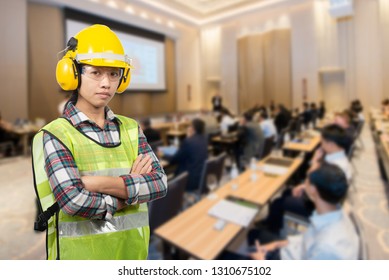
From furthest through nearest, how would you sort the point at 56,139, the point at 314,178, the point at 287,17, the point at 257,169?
the point at 287,17 → the point at 257,169 → the point at 314,178 → the point at 56,139

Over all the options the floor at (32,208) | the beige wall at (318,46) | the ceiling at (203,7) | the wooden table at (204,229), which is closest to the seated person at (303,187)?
the wooden table at (204,229)

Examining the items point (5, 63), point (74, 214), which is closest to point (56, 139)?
point (74, 214)

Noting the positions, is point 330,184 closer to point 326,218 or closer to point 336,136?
point 326,218

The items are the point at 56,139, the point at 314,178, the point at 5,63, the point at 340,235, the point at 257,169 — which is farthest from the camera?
the point at 257,169

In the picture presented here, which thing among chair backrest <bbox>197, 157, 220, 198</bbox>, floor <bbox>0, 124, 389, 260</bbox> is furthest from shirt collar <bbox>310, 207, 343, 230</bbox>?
chair backrest <bbox>197, 157, 220, 198</bbox>

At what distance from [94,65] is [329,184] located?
1656mm

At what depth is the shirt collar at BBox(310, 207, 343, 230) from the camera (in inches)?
59.8

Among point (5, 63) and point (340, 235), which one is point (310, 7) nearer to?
point (340, 235)

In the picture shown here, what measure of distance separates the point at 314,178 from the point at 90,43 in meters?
1.67

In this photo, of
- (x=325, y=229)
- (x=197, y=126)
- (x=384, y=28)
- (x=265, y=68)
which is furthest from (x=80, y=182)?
(x=265, y=68)

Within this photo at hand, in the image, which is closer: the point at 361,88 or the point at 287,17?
the point at 361,88

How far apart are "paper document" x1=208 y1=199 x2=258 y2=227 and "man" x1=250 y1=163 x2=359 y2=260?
7.5 inches

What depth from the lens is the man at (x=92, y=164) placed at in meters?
0.25
